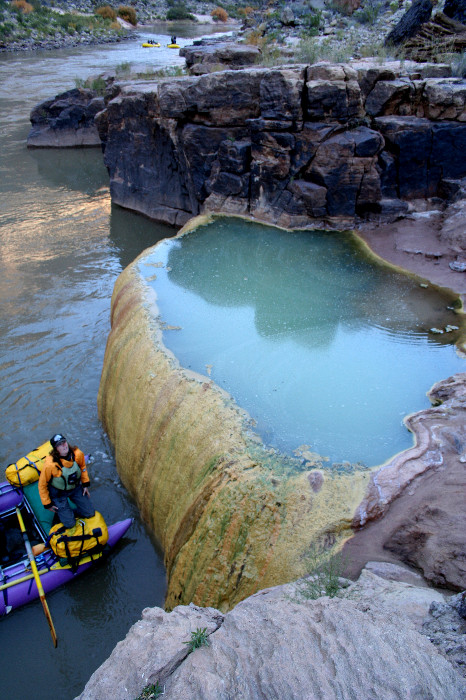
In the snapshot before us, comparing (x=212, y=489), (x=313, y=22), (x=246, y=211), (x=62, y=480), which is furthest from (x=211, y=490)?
(x=313, y=22)

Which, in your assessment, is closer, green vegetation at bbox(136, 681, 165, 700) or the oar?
green vegetation at bbox(136, 681, 165, 700)

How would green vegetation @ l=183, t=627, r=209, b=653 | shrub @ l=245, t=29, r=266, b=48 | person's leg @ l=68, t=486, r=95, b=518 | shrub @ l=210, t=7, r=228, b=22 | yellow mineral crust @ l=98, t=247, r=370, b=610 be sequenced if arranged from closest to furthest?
1. green vegetation @ l=183, t=627, r=209, b=653
2. yellow mineral crust @ l=98, t=247, r=370, b=610
3. person's leg @ l=68, t=486, r=95, b=518
4. shrub @ l=245, t=29, r=266, b=48
5. shrub @ l=210, t=7, r=228, b=22

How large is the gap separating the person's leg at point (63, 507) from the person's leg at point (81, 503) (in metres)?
0.09

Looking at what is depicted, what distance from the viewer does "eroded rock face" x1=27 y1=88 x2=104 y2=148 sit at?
54.4 feet

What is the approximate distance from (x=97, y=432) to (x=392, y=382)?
135 inches

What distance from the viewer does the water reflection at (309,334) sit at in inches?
171

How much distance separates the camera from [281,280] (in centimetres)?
686

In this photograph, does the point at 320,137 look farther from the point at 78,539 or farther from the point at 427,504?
the point at 78,539

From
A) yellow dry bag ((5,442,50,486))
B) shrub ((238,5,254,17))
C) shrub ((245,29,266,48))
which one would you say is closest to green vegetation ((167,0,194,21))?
shrub ((238,5,254,17))

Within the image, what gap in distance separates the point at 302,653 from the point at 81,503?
2876mm

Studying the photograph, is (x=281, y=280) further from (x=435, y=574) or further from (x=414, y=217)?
(x=435, y=574)

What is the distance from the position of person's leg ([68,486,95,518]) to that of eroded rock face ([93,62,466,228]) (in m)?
5.67

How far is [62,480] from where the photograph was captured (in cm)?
431

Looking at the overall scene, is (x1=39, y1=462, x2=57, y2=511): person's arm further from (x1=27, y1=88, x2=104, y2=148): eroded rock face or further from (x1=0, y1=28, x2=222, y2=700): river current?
(x1=27, y1=88, x2=104, y2=148): eroded rock face
